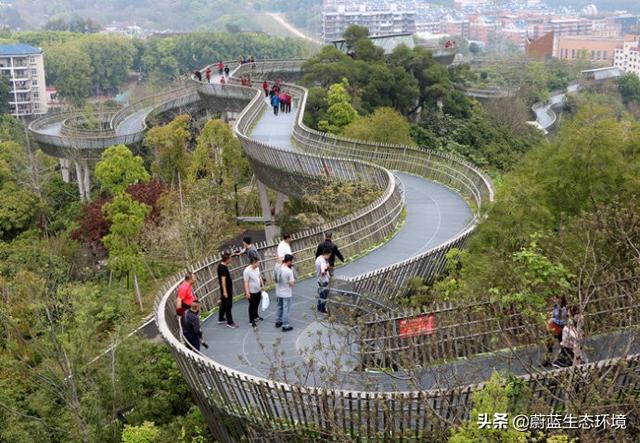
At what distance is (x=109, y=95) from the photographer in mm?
113188

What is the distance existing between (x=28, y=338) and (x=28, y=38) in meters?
112

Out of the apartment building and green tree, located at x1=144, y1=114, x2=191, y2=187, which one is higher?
green tree, located at x1=144, y1=114, x2=191, y2=187

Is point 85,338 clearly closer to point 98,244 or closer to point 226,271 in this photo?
point 226,271

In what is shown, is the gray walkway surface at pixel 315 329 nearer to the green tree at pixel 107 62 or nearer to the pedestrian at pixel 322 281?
the pedestrian at pixel 322 281

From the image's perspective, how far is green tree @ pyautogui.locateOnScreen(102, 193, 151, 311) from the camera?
95.2 ft

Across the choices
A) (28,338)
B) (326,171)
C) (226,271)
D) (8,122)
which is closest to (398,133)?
(326,171)

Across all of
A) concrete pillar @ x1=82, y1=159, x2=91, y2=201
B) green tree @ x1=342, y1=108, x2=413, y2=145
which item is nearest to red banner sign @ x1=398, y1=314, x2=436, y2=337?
green tree @ x1=342, y1=108, x2=413, y2=145

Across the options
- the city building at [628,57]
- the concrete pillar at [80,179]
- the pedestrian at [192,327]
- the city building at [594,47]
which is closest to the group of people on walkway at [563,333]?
the pedestrian at [192,327]

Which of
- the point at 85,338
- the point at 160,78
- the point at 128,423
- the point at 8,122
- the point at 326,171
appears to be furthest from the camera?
the point at 160,78

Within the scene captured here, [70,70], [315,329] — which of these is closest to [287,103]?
[315,329]

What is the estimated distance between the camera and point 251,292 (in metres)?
13.8

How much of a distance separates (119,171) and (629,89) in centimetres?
6982

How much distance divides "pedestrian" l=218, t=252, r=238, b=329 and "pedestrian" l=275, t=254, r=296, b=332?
0.80 metres

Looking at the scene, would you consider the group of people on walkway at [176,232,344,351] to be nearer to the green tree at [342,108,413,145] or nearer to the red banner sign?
the red banner sign
